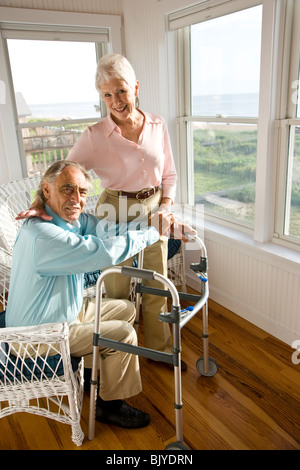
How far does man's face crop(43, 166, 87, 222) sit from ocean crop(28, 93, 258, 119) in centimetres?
133

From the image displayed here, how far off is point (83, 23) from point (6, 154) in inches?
45.3

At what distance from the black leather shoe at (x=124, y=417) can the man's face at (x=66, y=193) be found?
0.93 m

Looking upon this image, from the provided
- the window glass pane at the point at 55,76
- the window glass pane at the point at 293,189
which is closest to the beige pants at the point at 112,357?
the window glass pane at the point at 293,189

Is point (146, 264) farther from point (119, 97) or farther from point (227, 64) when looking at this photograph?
point (227, 64)

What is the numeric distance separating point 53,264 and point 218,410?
1.10m

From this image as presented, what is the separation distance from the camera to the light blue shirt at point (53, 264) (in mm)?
1426

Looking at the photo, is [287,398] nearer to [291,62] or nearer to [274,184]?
[274,184]

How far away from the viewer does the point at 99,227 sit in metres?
1.87

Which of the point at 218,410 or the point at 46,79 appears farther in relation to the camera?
the point at 46,79

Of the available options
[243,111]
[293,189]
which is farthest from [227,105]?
[293,189]

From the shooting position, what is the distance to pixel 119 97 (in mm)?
1748

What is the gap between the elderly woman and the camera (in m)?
1.75

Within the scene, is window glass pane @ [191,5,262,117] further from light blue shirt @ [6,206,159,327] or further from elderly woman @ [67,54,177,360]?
light blue shirt @ [6,206,159,327]
